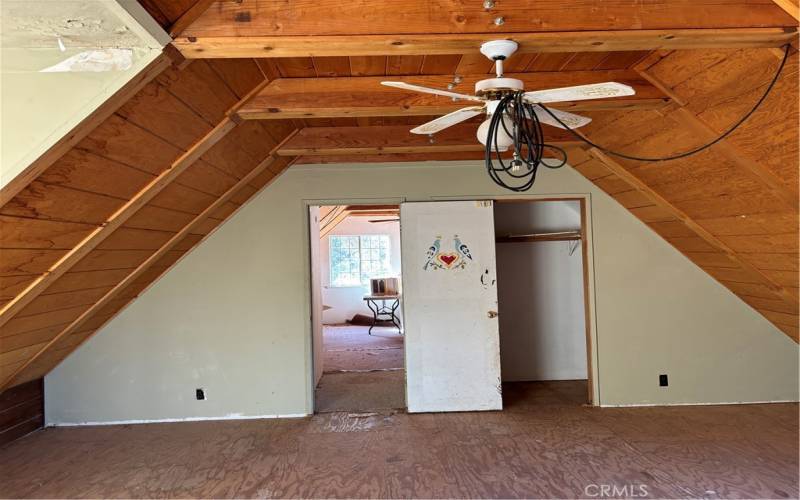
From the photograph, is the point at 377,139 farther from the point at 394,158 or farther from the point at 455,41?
the point at 455,41

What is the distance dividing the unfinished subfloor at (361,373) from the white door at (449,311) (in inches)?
18.8

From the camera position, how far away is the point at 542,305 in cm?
478

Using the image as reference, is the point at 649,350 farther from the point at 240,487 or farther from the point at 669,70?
the point at 240,487

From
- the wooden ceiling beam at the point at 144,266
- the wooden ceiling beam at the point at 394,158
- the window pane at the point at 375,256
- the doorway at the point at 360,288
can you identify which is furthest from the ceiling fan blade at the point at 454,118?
the window pane at the point at 375,256

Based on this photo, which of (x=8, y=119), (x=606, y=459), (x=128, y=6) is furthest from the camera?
(x=606, y=459)

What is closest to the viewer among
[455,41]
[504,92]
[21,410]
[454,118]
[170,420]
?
[504,92]

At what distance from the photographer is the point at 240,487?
8.91 ft

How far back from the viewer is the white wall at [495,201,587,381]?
4.76 meters

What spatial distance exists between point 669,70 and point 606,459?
2.26 meters

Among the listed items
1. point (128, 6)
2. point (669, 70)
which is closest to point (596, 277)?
point (669, 70)

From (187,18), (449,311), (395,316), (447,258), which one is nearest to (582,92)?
(187,18)

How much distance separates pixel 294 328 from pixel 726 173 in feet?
10.3

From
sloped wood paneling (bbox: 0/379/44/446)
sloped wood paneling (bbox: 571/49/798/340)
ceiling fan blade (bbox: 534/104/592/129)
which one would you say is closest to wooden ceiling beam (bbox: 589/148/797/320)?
sloped wood paneling (bbox: 571/49/798/340)

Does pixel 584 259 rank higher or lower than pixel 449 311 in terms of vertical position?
higher
